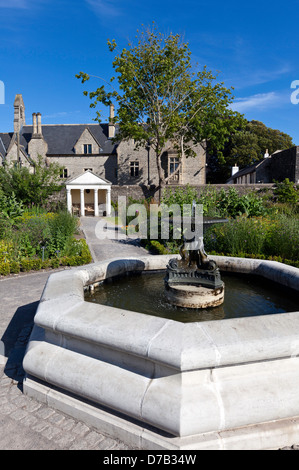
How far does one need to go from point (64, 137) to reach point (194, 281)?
124 ft

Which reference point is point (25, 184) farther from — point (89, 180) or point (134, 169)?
point (134, 169)

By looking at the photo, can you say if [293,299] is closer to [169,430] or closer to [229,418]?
[229,418]

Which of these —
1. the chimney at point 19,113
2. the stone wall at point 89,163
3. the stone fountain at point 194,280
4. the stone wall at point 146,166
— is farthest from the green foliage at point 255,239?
the chimney at point 19,113

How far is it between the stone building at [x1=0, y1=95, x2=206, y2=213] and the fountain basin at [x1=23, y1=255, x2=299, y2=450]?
32.1 metres

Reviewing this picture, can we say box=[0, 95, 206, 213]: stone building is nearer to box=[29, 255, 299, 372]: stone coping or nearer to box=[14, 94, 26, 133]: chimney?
box=[14, 94, 26, 133]: chimney

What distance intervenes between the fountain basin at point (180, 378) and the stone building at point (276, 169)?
31243 mm

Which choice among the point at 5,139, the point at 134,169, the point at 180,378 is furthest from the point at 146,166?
the point at 180,378

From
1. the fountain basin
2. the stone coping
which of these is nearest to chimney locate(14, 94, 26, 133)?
the stone coping

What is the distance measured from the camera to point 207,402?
97.6 inches

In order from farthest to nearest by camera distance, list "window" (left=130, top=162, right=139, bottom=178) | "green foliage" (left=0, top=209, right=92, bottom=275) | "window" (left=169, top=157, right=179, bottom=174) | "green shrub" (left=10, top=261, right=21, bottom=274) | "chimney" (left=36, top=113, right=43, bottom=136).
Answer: "chimney" (left=36, top=113, right=43, bottom=136)
"window" (left=130, top=162, right=139, bottom=178)
"window" (left=169, top=157, right=179, bottom=174)
"green foliage" (left=0, top=209, right=92, bottom=275)
"green shrub" (left=10, top=261, right=21, bottom=274)

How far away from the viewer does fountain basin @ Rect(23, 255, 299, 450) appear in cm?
247

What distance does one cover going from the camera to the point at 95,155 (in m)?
36.8

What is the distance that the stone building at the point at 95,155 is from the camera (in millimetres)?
35688
